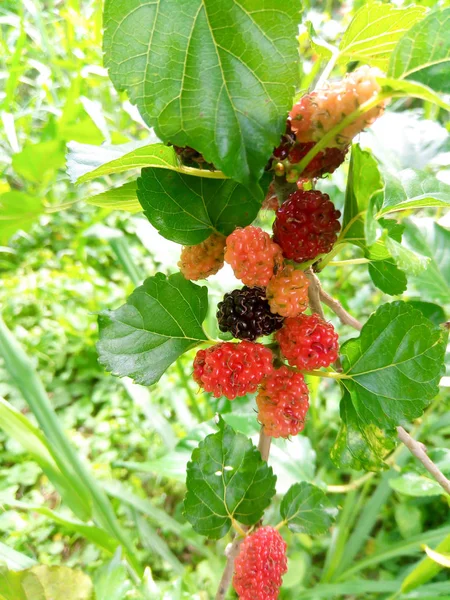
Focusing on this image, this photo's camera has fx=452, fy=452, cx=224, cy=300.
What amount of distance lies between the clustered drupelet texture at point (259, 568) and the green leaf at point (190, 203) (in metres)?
0.31

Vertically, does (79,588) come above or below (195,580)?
above

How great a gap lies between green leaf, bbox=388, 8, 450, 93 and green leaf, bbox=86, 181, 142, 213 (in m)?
0.20

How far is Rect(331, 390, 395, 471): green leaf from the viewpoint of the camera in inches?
15.4

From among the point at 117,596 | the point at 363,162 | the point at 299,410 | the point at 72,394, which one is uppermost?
the point at 363,162

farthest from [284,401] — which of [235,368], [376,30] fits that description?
[376,30]

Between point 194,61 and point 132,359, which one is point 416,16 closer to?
point 194,61

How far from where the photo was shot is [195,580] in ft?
3.37

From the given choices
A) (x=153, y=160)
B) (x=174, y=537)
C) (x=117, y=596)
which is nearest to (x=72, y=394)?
(x=174, y=537)

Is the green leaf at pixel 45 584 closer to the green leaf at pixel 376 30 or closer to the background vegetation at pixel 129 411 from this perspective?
the background vegetation at pixel 129 411

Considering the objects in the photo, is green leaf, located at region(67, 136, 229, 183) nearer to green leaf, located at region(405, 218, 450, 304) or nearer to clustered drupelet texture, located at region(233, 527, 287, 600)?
clustered drupelet texture, located at region(233, 527, 287, 600)

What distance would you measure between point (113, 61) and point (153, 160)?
0.06m

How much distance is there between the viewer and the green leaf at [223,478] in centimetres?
46

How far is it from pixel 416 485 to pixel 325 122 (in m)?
0.57

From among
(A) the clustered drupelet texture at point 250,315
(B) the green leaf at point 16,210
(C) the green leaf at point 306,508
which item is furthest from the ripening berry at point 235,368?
(B) the green leaf at point 16,210
